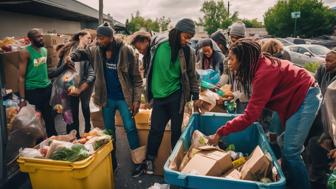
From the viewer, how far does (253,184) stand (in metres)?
1.82

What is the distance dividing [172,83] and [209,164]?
1.30 meters

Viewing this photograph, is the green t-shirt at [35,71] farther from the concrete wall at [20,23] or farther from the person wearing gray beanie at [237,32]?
the concrete wall at [20,23]

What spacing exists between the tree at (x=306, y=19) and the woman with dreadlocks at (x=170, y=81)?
36464 mm

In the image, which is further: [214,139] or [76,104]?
[76,104]

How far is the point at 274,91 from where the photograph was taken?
2.54m

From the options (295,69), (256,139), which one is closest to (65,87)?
(256,139)

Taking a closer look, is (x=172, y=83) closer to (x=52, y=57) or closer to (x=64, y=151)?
(x=64, y=151)

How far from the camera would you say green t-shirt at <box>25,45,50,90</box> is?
13.1 ft

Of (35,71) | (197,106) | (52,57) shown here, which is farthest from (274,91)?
(52,57)

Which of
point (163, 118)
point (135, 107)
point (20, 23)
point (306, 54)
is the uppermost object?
point (20, 23)

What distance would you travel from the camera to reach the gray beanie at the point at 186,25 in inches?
121

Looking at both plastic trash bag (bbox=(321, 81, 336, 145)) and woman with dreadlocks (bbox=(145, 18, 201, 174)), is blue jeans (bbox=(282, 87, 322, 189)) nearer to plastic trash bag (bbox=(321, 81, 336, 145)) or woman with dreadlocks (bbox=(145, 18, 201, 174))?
plastic trash bag (bbox=(321, 81, 336, 145))

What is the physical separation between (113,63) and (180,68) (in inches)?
30.3

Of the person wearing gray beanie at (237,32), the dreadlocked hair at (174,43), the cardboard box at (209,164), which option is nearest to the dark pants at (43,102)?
the dreadlocked hair at (174,43)
